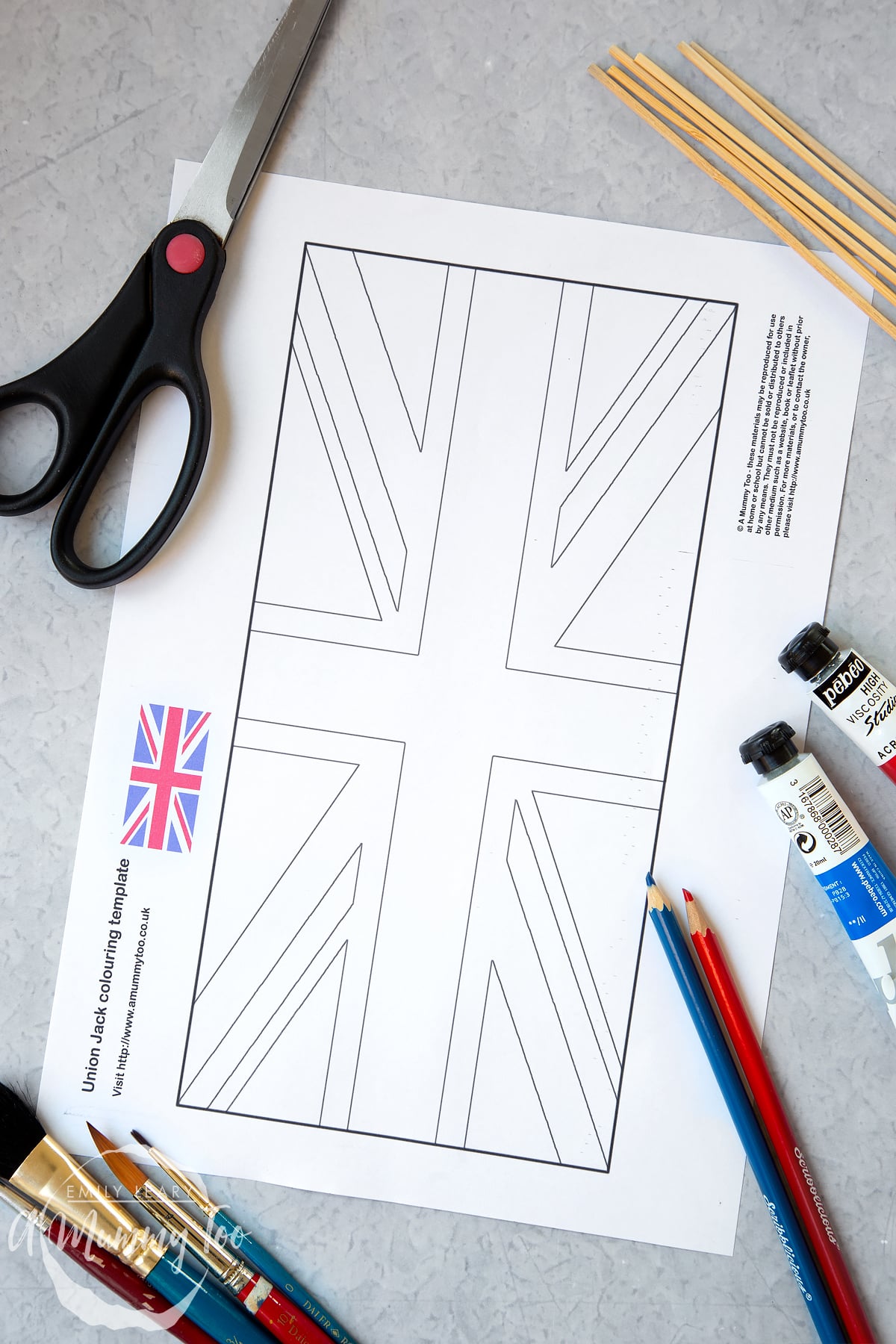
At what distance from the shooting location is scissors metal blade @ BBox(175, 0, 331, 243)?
1.63 feet

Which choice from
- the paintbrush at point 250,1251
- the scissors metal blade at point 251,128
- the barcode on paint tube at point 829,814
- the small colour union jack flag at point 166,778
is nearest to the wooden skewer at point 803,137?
the scissors metal blade at point 251,128

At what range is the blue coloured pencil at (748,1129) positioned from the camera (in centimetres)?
50

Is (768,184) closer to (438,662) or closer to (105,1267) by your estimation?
(438,662)

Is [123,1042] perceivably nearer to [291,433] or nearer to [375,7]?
[291,433]

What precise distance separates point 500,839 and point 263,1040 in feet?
0.58

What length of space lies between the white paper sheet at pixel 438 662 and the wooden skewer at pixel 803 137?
6cm

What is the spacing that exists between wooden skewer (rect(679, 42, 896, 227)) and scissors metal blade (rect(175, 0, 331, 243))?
0.22m

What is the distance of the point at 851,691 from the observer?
0.49 m

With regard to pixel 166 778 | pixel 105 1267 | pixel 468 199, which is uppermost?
pixel 468 199

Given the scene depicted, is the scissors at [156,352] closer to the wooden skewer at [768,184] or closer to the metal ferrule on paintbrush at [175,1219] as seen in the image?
the wooden skewer at [768,184]

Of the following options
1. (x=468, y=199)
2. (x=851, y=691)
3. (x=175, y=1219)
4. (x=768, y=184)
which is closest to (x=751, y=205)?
(x=768, y=184)

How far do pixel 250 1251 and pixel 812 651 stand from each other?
1.50 feet

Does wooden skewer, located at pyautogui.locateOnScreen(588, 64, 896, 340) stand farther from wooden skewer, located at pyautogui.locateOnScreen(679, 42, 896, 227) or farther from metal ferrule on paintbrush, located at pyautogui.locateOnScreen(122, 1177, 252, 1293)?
metal ferrule on paintbrush, located at pyautogui.locateOnScreen(122, 1177, 252, 1293)

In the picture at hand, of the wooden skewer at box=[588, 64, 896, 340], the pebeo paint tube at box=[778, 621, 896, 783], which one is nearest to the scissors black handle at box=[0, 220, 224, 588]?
the wooden skewer at box=[588, 64, 896, 340]
